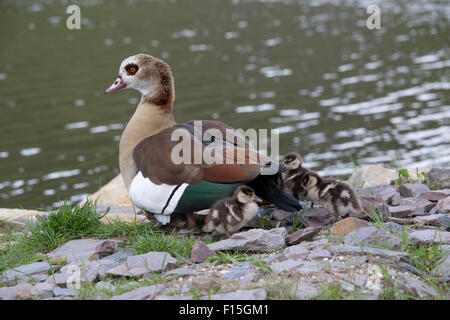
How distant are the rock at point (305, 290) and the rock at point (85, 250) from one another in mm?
1764

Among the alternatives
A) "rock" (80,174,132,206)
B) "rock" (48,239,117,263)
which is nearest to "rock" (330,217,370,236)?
"rock" (48,239,117,263)

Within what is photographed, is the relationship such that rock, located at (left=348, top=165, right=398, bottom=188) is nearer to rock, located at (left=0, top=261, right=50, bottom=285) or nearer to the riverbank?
the riverbank

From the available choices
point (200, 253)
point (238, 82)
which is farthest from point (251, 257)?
point (238, 82)

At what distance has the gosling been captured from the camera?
4.84m

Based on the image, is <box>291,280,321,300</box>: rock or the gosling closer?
<box>291,280,321,300</box>: rock

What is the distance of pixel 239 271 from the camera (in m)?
4.18

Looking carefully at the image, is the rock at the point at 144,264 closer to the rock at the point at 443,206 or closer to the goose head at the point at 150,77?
the goose head at the point at 150,77

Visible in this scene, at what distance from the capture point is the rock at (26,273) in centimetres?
458

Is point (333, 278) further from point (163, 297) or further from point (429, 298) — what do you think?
point (163, 297)

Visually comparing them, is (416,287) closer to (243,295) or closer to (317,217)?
(243,295)

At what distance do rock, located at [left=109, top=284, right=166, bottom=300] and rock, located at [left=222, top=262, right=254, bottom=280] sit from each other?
17.8 inches

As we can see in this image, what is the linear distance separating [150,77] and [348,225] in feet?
7.31
